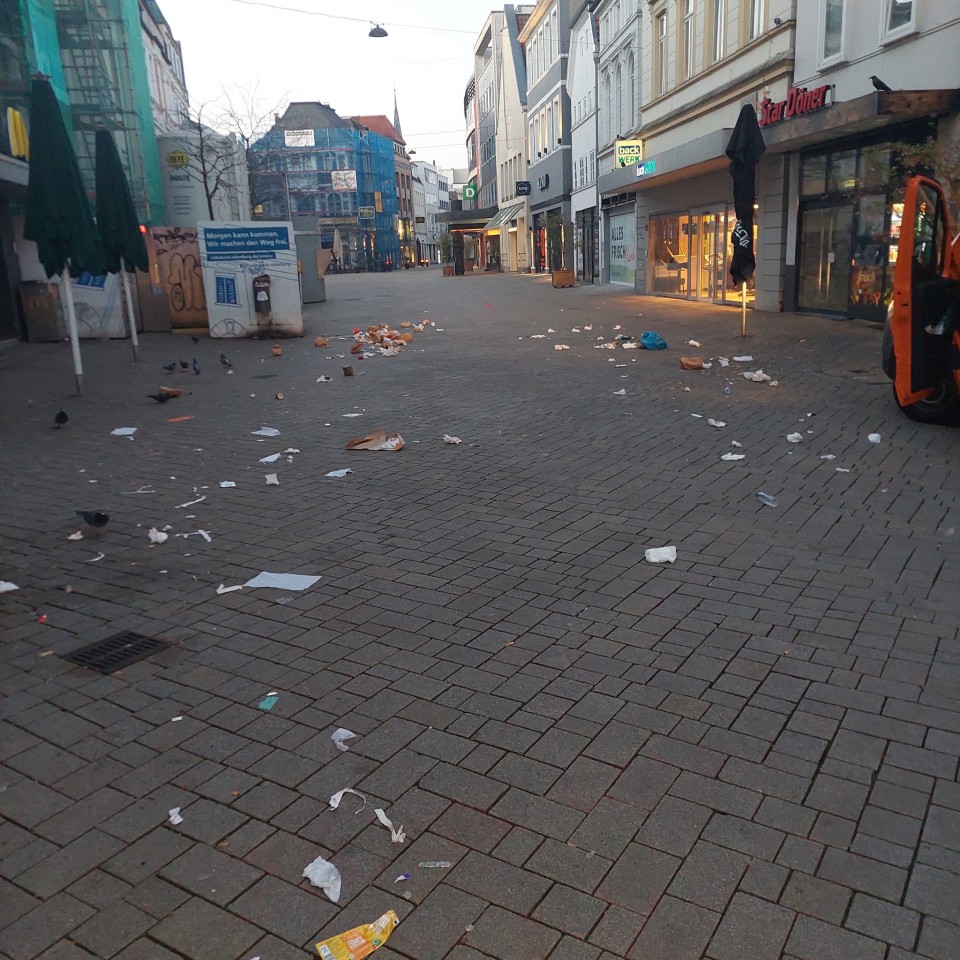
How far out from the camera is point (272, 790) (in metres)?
3.17

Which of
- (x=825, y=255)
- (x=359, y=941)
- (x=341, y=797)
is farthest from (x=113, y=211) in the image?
(x=359, y=941)

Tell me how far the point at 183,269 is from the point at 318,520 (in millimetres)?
15963

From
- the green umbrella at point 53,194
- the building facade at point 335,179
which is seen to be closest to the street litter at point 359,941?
the green umbrella at point 53,194

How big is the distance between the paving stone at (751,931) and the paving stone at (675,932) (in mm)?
35

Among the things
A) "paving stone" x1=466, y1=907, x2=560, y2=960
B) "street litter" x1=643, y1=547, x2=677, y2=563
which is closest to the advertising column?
"street litter" x1=643, y1=547, x2=677, y2=563

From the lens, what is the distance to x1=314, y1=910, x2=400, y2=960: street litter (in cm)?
242

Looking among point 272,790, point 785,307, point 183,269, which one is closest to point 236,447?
point 272,790

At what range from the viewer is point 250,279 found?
18750 mm

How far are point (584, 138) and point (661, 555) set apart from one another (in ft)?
119

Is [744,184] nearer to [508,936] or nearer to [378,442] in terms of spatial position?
[378,442]

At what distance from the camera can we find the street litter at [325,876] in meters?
2.65

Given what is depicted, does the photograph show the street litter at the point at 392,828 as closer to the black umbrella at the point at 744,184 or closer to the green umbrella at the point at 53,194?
the green umbrella at the point at 53,194

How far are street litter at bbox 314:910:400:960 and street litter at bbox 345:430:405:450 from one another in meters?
6.12

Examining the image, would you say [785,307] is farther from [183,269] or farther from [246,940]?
[246,940]
